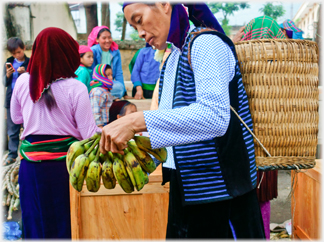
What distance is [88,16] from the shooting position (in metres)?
9.15

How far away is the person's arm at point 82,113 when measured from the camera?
2287mm

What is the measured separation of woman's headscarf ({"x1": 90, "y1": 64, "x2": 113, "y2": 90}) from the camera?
4.53 m

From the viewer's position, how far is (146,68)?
17.4 ft

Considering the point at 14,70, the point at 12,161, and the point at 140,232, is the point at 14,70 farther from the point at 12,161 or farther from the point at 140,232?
the point at 140,232

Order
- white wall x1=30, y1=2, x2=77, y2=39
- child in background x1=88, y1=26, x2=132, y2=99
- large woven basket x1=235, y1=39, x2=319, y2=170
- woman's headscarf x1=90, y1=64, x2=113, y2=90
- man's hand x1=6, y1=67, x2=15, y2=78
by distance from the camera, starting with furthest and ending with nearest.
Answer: white wall x1=30, y1=2, x2=77, y2=39 → child in background x1=88, y1=26, x2=132, y2=99 → man's hand x1=6, y1=67, x2=15, y2=78 → woman's headscarf x1=90, y1=64, x2=113, y2=90 → large woven basket x1=235, y1=39, x2=319, y2=170

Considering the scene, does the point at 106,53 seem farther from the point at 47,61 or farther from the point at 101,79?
the point at 47,61

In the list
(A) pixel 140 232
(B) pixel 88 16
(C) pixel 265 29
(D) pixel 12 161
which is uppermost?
(B) pixel 88 16

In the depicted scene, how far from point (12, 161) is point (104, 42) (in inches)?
107

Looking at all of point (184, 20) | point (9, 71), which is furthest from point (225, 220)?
point (9, 71)

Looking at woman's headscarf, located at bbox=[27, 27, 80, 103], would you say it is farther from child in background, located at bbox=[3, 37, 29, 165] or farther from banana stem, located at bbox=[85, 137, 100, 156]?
child in background, located at bbox=[3, 37, 29, 165]

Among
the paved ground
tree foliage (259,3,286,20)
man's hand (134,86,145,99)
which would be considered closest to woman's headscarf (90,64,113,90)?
man's hand (134,86,145,99)

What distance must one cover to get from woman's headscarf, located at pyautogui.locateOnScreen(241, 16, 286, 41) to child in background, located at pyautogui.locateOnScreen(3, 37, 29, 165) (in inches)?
154

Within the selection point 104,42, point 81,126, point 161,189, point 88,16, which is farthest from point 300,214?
point 88,16

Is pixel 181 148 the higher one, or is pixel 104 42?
pixel 104 42
